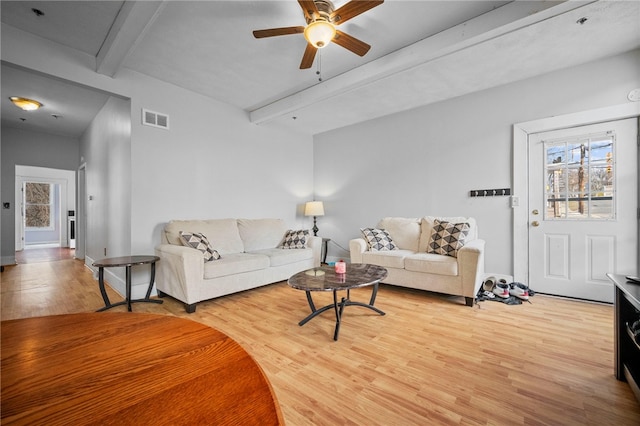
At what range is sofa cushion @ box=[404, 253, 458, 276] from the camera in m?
3.09

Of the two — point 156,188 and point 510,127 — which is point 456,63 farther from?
point 156,188

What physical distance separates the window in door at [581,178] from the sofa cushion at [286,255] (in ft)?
10.2

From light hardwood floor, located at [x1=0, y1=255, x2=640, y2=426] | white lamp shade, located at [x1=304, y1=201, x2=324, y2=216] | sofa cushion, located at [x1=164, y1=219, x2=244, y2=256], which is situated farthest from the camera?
white lamp shade, located at [x1=304, y1=201, x2=324, y2=216]

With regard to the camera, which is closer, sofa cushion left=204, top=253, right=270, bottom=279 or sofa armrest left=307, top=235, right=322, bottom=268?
sofa cushion left=204, top=253, right=270, bottom=279

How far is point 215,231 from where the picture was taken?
3.80 meters

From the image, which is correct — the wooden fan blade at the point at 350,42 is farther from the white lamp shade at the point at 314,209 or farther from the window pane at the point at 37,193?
the window pane at the point at 37,193

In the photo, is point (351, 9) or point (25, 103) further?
point (25, 103)

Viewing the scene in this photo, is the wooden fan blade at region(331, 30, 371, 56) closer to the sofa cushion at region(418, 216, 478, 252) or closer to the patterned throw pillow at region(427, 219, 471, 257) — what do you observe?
the patterned throw pillow at region(427, 219, 471, 257)

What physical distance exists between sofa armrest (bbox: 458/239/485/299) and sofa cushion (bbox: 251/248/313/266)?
2067mm

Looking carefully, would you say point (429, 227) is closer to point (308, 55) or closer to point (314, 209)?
point (314, 209)

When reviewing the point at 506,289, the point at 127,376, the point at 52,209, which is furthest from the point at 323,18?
the point at 52,209

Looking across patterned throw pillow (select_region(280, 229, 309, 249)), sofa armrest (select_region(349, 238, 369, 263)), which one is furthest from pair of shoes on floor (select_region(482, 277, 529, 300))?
patterned throw pillow (select_region(280, 229, 309, 249))

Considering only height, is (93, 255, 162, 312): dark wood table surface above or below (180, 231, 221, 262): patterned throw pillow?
below

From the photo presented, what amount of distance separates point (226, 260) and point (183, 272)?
0.51 meters
